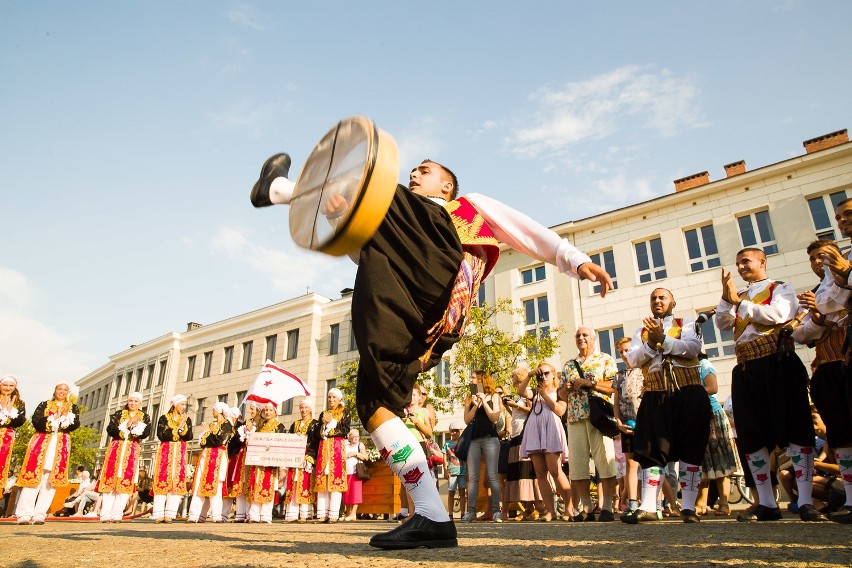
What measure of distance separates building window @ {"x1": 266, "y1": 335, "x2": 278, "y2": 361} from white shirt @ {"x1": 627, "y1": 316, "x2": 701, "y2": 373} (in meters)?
36.4

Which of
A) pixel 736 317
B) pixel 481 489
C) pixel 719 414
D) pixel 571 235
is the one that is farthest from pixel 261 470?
pixel 571 235

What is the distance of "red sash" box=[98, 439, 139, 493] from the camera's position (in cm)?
1073

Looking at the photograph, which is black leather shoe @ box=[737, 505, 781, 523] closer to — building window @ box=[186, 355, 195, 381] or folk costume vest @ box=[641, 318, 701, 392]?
folk costume vest @ box=[641, 318, 701, 392]

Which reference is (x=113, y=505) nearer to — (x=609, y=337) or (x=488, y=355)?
(x=488, y=355)

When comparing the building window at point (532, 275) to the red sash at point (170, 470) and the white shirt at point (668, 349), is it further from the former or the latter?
the white shirt at point (668, 349)

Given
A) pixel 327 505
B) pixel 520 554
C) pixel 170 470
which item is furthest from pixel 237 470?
pixel 520 554

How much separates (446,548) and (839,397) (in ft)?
11.6

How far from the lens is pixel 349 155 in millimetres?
2420

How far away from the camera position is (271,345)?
4062 cm

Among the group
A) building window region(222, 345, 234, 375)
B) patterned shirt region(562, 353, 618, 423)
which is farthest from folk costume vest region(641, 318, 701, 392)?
building window region(222, 345, 234, 375)

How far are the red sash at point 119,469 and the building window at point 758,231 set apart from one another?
929 inches

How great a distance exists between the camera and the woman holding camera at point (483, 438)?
884cm

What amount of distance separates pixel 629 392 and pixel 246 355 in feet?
124

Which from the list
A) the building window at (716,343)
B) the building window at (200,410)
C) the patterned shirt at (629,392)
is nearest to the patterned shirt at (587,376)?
Result: the patterned shirt at (629,392)
